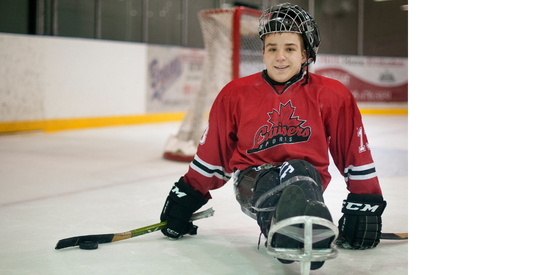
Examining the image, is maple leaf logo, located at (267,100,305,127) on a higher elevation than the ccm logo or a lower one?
higher

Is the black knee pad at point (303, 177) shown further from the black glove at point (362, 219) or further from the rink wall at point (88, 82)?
the rink wall at point (88, 82)

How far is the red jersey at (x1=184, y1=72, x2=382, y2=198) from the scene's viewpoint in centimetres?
158

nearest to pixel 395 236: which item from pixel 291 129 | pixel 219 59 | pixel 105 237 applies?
pixel 291 129

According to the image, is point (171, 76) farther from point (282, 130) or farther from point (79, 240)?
point (282, 130)

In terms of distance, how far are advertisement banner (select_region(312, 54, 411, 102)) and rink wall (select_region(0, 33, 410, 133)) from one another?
8.83ft

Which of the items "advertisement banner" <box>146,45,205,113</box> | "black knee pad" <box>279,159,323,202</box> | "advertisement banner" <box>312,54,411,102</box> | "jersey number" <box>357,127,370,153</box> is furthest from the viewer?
"advertisement banner" <box>312,54,411,102</box>

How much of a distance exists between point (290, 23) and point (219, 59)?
2732 millimetres

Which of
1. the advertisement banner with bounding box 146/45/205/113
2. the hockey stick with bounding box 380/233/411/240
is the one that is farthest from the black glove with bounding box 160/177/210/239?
the advertisement banner with bounding box 146/45/205/113

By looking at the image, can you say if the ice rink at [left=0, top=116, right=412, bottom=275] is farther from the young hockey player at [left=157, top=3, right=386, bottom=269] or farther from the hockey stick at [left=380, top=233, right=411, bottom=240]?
the young hockey player at [left=157, top=3, right=386, bottom=269]

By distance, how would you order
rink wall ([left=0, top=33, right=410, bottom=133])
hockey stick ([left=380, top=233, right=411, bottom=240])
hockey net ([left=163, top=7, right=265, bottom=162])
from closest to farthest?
hockey stick ([left=380, top=233, right=411, bottom=240]) → hockey net ([left=163, top=7, right=265, bottom=162]) → rink wall ([left=0, top=33, right=410, bottom=133])

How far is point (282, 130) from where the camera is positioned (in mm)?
1580
